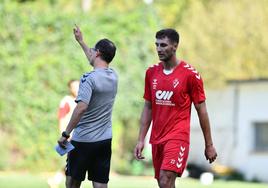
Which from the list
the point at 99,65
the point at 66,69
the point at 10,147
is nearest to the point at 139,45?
the point at 66,69

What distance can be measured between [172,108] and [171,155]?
20.9 inches

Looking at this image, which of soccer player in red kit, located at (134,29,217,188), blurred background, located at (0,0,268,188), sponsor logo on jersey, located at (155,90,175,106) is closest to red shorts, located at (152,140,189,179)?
soccer player in red kit, located at (134,29,217,188)

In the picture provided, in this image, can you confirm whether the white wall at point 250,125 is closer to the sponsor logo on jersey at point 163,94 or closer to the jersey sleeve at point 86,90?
the sponsor logo on jersey at point 163,94

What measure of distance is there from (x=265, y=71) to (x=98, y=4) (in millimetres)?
11651

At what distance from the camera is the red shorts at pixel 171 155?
10062 millimetres

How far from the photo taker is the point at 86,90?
10.1 m

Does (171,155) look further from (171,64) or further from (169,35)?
(169,35)

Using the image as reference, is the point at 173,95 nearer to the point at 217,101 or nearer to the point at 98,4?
the point at 217,101

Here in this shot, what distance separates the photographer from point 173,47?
10.2 meters

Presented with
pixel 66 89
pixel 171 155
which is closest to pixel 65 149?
pixel 171 155

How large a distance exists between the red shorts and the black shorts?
62cm

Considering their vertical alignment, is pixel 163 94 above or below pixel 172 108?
above

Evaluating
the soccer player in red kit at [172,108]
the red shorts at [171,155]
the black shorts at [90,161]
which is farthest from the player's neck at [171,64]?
the black shorts at [90,161]

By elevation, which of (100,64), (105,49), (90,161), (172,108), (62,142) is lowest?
(90,161)
